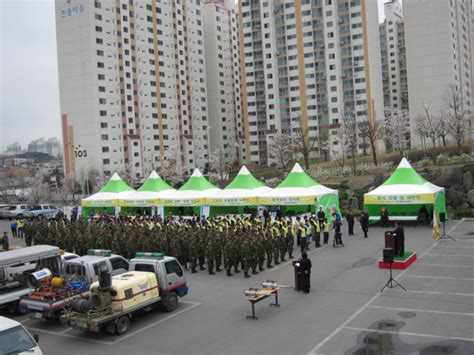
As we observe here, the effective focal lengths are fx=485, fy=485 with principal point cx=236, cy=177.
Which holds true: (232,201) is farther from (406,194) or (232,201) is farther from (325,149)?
(325,149)


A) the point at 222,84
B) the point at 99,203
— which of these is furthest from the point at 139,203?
the point at 222,84

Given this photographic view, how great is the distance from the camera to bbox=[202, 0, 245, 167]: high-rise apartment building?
10269 cm

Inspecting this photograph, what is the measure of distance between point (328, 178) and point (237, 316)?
32.5 metres

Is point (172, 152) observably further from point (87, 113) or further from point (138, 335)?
point (138, 335)

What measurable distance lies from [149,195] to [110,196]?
3680 millimetres

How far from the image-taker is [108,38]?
78.8 metres

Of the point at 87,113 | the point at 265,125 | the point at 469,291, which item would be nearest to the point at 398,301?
the point at 469,291

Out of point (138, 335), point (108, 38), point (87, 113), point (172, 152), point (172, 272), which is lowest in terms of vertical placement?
point (138, 335)

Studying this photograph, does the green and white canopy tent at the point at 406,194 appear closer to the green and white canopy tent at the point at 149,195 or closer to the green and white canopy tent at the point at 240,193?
the green and white canopy tent at the point at 240,193

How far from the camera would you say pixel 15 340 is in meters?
9.02

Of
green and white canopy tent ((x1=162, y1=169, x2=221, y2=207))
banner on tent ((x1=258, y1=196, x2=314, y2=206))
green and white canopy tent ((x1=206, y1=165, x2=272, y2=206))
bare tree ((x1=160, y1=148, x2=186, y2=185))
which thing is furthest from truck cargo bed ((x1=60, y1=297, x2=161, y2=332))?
bare tree ((x1=160, y1=148, x2=186, y2=185))

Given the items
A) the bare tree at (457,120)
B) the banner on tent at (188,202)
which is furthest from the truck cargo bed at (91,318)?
the bare tree at (457,120)

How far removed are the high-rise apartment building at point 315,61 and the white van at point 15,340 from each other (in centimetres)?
6973

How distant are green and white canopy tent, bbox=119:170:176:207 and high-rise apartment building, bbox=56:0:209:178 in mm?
40862
